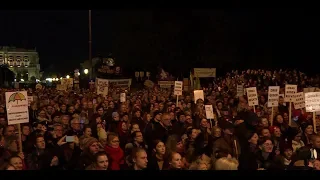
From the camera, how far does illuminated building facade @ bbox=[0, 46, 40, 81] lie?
129m

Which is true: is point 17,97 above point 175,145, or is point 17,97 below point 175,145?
above

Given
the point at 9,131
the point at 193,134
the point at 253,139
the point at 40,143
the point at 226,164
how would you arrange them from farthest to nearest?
the point at 193,134
the point at 9,131
the point at 253,139
the point at 40,143
the point at 226,164

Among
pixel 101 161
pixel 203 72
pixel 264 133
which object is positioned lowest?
pixel 101 161

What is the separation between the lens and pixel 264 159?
281 inches

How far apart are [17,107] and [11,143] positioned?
4.09ft

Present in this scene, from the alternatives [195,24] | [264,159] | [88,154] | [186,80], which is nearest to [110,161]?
[88,154]

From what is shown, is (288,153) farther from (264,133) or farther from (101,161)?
(101,161)

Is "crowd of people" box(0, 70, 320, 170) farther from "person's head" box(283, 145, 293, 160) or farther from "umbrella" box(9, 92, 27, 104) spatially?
"umbrella" box(9, 92, 27, 104)

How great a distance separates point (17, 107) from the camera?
326 inches

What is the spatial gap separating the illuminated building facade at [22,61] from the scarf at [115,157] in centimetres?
12370

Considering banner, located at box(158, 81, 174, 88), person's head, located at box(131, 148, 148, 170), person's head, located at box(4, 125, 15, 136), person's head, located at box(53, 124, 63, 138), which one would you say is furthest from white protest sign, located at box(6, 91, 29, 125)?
banner, located at box(158, 81, 174, 88)

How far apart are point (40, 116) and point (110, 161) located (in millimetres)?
4340

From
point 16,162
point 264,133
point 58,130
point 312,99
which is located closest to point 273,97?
point 312,99

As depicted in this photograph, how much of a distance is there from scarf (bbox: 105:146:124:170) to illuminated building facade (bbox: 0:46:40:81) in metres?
124
